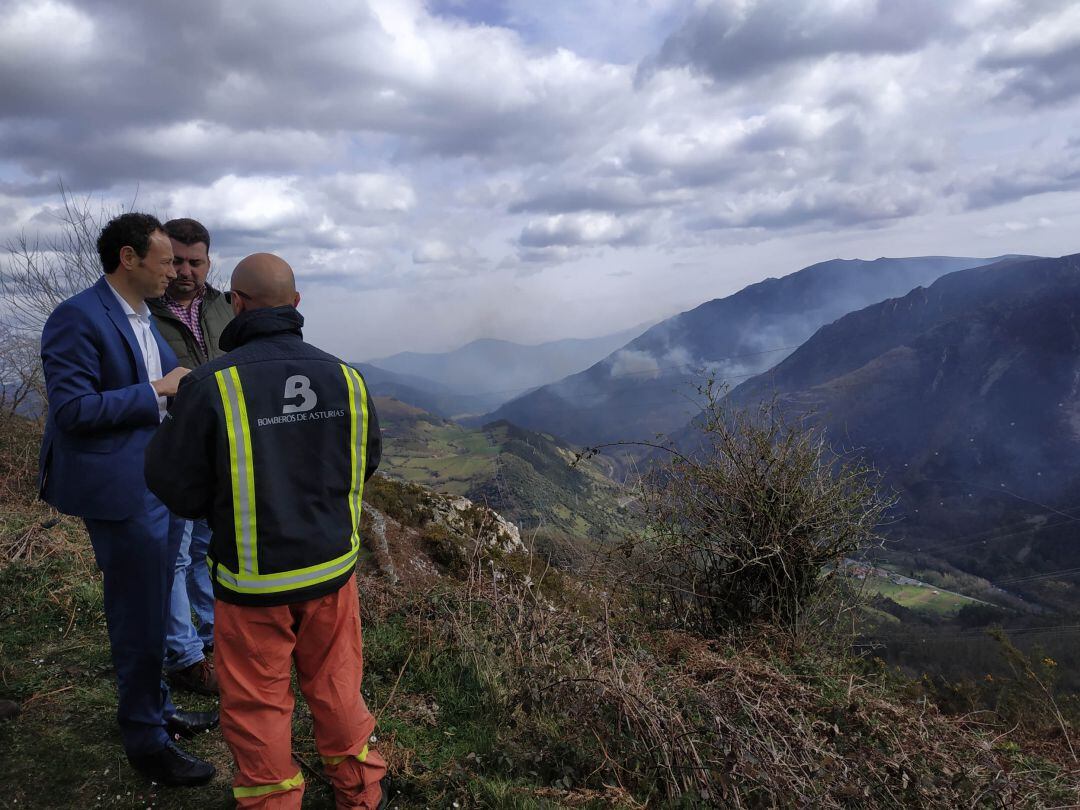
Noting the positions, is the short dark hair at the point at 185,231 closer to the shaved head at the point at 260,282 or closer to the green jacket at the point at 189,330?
the green jacket at the point at 189,330

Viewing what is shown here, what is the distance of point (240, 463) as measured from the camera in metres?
2.15

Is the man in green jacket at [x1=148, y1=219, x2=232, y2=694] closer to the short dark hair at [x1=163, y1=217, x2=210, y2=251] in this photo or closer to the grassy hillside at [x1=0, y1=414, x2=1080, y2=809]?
the short dark hair at [x1=163, y1=217, x2=210, y2=251]

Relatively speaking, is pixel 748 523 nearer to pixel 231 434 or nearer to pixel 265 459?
pixel 265 459

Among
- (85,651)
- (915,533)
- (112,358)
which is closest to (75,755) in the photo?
(85,651)

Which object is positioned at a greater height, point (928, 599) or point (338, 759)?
point (338, 759)

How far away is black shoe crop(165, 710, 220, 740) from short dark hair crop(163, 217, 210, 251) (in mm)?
2841

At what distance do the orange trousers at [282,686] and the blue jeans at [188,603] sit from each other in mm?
1195

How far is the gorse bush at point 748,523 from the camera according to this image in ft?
18.5

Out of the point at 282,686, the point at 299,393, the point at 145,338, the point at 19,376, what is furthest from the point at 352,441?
the point at 19,376

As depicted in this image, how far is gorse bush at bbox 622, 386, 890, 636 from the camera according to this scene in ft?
18.5

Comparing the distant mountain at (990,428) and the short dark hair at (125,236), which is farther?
the distant mountain at (990,428)

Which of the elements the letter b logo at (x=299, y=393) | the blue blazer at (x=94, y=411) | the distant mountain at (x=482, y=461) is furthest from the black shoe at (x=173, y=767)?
the distant mountain at (x=482, y=461)

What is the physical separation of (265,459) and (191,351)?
201 centimetres

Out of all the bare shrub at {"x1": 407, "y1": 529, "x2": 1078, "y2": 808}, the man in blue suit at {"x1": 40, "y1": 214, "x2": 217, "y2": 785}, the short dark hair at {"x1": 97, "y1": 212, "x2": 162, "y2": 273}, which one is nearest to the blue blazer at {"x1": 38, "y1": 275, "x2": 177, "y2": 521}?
the man in blue suit at {"x1": 40, "y1": 214, "x2": 217, "y2": 785}
